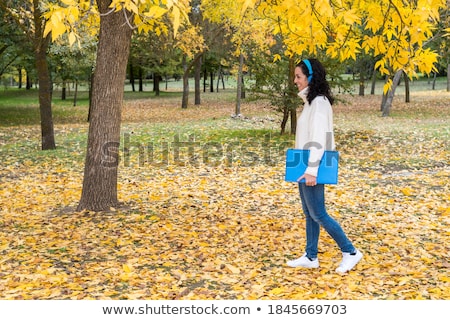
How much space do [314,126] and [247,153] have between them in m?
8.86

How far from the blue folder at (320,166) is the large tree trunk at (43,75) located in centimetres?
976

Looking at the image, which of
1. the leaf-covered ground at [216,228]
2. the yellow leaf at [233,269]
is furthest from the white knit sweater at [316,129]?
the yellow leaf at [233,269]

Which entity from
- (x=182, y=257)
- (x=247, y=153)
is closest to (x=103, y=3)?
(x=182, y=257)

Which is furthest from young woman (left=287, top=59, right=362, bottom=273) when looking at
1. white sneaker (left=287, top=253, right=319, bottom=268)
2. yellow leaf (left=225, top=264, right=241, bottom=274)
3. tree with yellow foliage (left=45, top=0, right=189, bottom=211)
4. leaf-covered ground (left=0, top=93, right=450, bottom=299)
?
tree with yellow foliage (left=45, top=0, right=189, bottom=211)

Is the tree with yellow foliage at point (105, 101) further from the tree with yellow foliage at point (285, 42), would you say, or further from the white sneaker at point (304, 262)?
the white sneaker at point (304, 262)

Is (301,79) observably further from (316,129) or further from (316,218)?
(316,218)

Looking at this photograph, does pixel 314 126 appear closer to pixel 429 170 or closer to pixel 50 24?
pixel 50 24

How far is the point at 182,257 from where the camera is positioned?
5.56m

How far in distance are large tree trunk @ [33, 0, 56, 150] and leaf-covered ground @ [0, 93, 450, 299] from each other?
61cm

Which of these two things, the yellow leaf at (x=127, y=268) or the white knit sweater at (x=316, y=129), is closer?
the white knit sweater at (x=316, y=129)

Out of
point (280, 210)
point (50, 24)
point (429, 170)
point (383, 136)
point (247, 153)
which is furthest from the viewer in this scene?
point (383, 136)

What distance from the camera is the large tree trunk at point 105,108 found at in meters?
6.90

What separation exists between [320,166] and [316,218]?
540 mm

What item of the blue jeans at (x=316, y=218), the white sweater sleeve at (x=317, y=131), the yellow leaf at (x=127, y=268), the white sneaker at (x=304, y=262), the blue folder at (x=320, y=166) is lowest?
the yellow leaf at (x=127, y=268)
